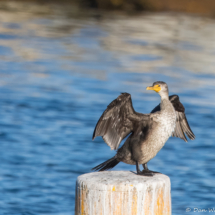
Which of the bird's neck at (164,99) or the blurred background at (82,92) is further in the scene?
the blurred background at (82,92)

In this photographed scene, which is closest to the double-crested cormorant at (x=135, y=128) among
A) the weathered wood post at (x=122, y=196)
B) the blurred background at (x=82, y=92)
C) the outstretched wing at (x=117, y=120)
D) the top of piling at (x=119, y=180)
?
the outstretched wing at (x=117, y=120)

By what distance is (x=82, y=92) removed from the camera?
11430 mm

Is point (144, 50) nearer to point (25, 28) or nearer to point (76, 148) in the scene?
point (25, 28)

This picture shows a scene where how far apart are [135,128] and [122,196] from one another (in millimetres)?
775

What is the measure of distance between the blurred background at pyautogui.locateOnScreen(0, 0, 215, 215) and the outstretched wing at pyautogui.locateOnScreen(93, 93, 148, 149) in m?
2.24

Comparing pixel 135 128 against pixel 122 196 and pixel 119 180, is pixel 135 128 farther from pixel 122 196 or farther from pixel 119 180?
pixel 122 196

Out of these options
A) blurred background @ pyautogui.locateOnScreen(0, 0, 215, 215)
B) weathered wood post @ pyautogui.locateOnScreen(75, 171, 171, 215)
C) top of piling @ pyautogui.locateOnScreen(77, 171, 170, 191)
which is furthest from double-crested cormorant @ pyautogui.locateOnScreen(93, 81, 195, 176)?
blurred background @ pyautogui.locateOnScreen(0, 0, 215, 215)

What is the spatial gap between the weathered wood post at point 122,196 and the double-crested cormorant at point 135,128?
451mm

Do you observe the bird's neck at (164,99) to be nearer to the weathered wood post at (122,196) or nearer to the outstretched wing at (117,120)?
the outstretched wing at (117,120)

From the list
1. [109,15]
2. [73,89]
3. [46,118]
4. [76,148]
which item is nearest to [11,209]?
[76,148]

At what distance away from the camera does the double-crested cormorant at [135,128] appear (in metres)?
3.92

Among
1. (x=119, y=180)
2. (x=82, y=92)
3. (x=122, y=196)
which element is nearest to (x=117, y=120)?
(x=119, y=180)

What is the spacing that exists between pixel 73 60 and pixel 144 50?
3.18 m

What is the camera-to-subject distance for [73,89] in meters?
11.7
